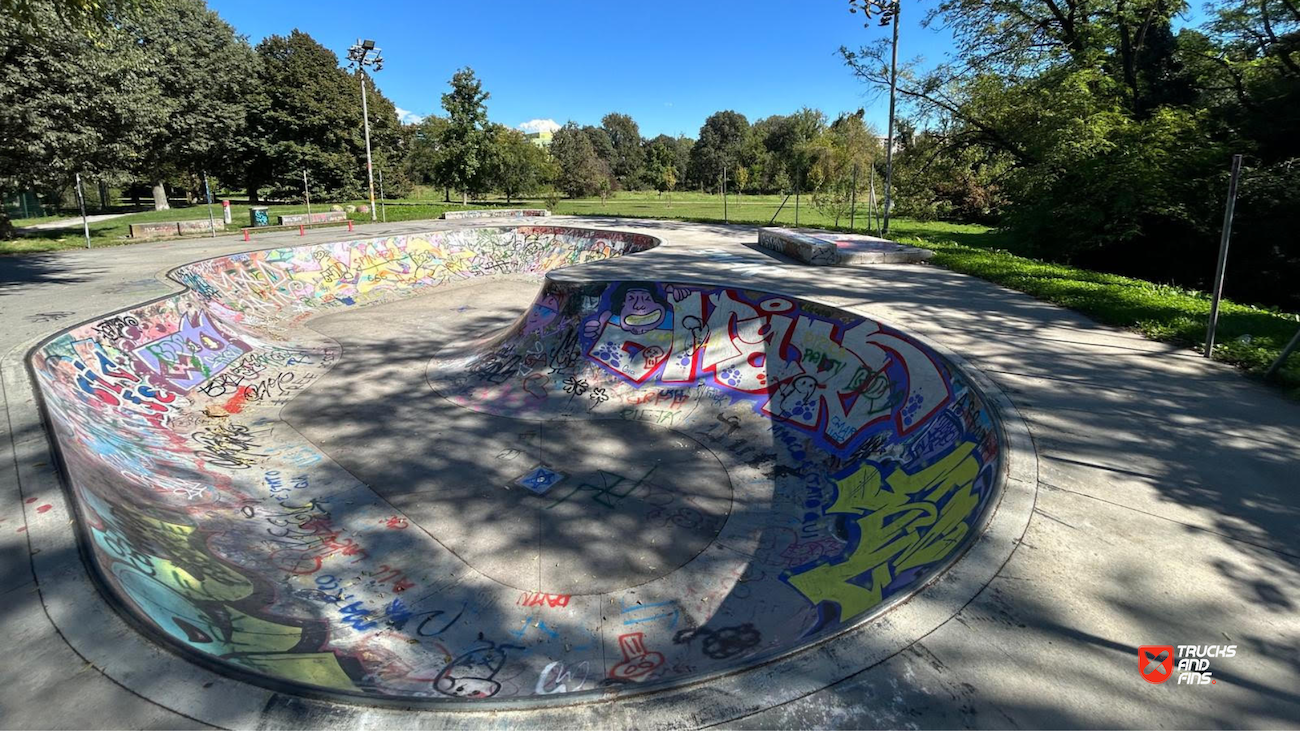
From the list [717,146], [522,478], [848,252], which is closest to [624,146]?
[717,146]

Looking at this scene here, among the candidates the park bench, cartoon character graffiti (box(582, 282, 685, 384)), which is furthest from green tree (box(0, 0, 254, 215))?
cartoon character graffiti (box(582, 282, 685, 384))

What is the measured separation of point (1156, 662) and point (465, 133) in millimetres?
48147

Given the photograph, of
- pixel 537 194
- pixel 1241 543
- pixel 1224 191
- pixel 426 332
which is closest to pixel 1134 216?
pixel 1224 191

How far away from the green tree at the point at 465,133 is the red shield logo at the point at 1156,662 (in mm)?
46758

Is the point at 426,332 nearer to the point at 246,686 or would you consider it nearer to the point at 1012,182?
the point at 246,686

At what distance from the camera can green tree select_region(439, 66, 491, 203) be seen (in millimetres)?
43906

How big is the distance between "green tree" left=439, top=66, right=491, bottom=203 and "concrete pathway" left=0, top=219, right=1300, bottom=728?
134 ft

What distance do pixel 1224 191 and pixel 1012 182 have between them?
19.5 feet

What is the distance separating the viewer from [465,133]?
44.1m

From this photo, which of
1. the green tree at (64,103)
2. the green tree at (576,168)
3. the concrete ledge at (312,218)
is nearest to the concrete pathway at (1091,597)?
the green tree at (64,103)

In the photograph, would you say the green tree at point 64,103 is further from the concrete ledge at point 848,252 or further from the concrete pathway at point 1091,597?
the concrete ledge at point 848,252

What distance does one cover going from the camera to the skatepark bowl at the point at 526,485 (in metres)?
4.46

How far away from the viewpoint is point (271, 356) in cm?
1188

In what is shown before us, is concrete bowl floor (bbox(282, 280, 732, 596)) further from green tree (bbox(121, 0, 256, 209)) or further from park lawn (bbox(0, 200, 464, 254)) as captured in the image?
green tree (bbox(121, 0, 256, 209))
